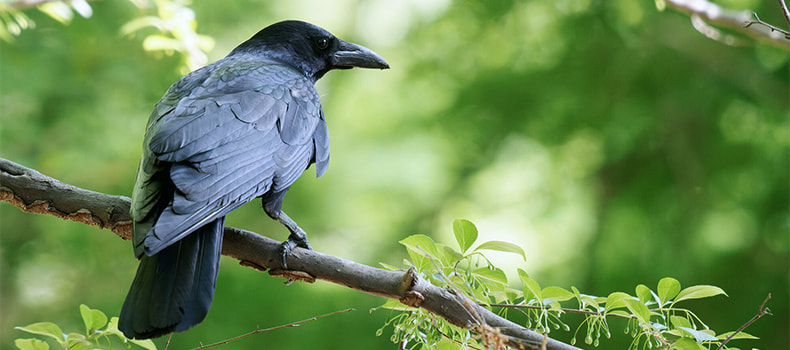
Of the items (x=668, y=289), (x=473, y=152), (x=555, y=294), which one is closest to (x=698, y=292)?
(x=668, y=289)

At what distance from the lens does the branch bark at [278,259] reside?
1296 mm

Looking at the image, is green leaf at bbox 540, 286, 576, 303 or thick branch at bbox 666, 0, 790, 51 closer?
green leaf at bbox 540, 286, 576, 303

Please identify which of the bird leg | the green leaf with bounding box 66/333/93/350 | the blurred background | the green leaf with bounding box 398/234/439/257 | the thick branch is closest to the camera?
the green leaf with bounding box 398/234/439/257

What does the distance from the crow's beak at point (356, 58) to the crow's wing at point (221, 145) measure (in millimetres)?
278

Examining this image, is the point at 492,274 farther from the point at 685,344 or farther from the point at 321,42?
the point at 321,42

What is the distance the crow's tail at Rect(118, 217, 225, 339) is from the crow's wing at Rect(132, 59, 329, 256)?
0.08m

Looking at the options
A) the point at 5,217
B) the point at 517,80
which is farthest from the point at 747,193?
the point at 5,217

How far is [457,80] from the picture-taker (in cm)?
396

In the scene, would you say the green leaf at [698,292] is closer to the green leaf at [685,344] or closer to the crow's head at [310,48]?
the green leaf at [685,344]

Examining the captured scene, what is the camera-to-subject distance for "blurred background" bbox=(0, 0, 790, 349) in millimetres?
3471

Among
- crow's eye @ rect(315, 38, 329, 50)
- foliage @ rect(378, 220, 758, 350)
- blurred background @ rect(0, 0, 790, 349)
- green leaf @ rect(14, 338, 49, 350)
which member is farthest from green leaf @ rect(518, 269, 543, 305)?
blurred background @ rect(0, 0, 790, 349)

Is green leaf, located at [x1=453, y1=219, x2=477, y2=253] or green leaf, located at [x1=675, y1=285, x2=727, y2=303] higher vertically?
green leaf, located at [x1=453, y1=219, x2=477, y2=253]

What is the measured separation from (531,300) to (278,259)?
61 centimetres

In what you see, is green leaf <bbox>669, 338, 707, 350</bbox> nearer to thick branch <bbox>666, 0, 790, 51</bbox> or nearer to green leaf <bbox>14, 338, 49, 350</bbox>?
green leaf <bbox>14, 338, 49, 350</bbox>
